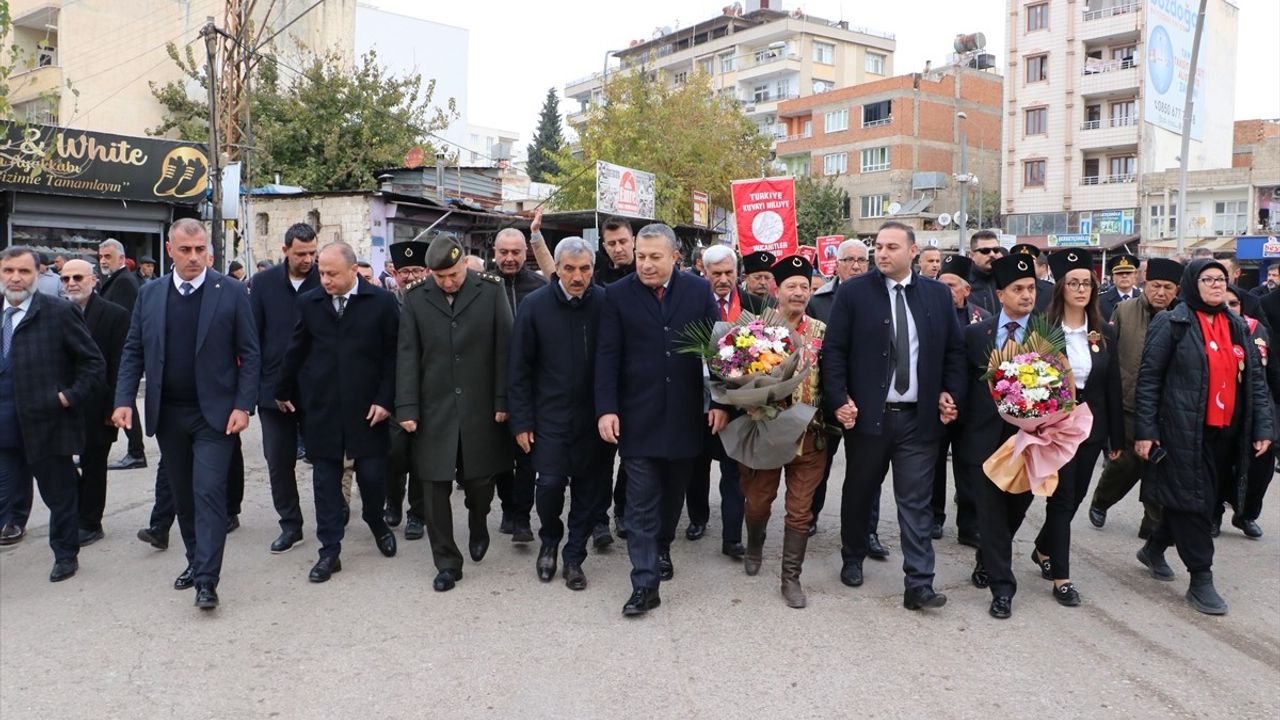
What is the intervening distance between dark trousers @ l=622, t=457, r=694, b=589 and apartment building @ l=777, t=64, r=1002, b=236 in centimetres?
4889

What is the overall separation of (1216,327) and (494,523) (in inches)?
198

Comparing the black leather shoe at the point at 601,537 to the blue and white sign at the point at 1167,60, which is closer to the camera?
the black leather shoe at the point at 601,537

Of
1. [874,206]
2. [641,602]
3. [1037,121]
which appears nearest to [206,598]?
[641,602]

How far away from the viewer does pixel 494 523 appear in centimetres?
→ 746

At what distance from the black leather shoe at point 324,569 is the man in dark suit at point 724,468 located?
2.40m

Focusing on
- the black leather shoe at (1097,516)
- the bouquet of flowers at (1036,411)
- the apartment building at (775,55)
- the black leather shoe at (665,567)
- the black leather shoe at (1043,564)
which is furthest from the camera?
the apartment building at (775,55)

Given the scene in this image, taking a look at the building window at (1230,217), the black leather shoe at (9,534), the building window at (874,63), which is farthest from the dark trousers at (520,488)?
the building window at (874,63)

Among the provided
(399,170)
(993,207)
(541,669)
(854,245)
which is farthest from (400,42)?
(541,669)

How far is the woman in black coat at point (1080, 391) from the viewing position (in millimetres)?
5633

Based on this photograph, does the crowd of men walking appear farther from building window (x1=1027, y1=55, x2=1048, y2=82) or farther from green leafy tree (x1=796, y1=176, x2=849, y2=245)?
building window (x1=1027, y1=55, x2=1048, y2=82)

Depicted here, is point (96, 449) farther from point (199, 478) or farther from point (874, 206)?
point (874, 206)

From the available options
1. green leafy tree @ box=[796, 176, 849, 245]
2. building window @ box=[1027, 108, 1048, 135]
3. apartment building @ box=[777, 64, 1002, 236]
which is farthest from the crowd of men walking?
apartment building @ box=[777, 64, 1002, 236]

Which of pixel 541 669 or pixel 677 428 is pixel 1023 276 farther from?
pixel 541 669

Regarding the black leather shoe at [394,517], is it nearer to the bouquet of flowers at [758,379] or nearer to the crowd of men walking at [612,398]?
the crowd of men walking at [612,398]
